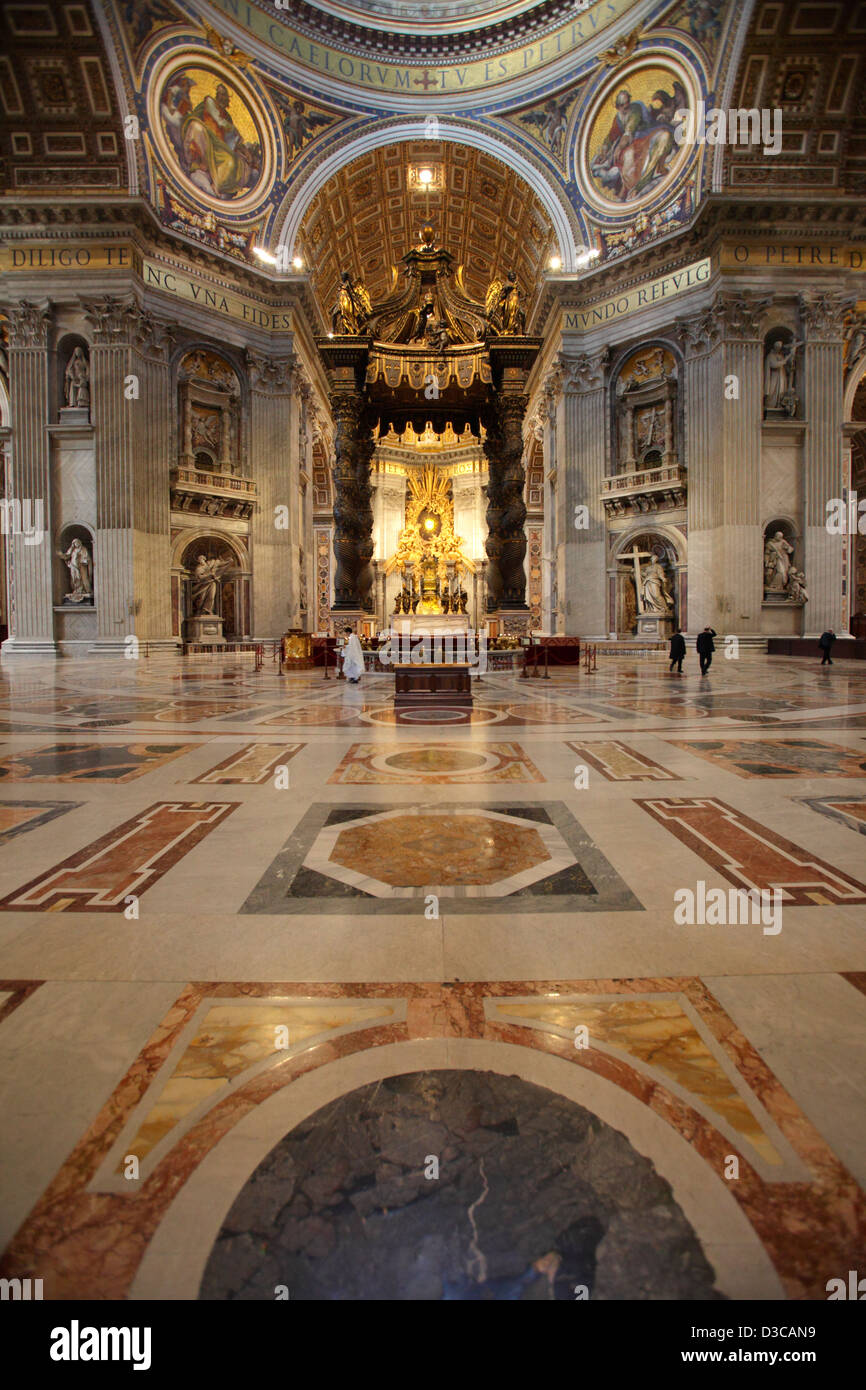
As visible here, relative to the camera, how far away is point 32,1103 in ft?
3.92

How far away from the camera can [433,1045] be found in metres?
1.36

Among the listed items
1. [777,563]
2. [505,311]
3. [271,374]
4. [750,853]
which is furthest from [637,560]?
[750,853]

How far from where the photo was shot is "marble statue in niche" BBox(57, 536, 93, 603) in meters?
17.4

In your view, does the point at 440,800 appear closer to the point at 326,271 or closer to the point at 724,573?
the point at 724,573

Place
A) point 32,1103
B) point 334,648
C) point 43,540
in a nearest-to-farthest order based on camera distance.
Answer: point 32,1103 < point 334,648 < point 43,540

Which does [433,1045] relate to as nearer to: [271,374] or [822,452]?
[822,452]

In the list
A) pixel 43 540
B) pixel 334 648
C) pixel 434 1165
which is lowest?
pixel 434 1165

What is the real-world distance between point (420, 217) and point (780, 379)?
51.6ft

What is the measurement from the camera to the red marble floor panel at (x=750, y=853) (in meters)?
2.15

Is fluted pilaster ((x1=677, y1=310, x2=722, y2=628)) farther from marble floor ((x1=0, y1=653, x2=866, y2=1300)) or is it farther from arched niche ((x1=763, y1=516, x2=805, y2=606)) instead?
marble floor ((x1=0, y1=653, x2=866, y2=1300))

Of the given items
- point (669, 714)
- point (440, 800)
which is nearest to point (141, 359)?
point (669, 714)

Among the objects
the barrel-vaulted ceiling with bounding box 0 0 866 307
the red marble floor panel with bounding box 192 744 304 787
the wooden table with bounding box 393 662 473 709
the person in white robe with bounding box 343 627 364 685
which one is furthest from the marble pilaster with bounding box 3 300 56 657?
the red marble floor panel with bounding box 192 744 304 787

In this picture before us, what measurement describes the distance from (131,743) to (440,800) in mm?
2838

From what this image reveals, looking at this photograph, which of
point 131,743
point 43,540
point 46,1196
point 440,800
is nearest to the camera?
point 46,1196
